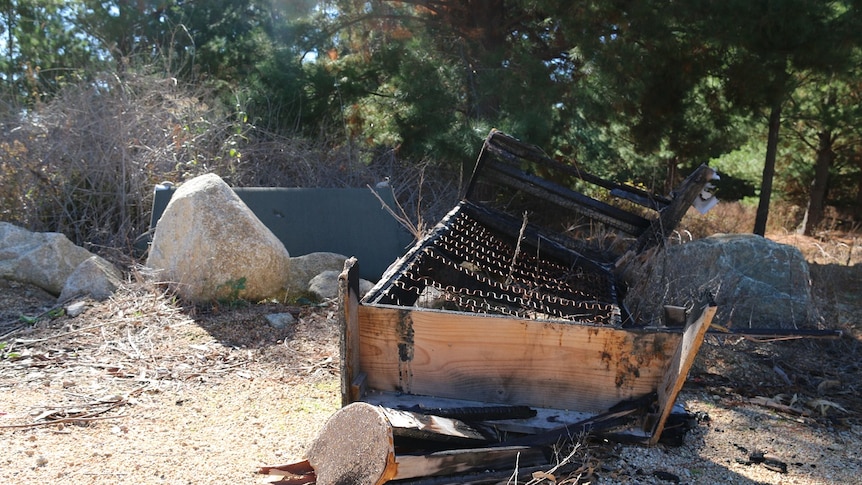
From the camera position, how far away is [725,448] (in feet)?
11.5

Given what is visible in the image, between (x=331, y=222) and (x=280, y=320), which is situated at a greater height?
(x=331, y=222)

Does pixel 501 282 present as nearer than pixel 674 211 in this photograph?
Yes

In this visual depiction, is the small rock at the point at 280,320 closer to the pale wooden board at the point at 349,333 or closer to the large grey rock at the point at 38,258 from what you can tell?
the large grey rock at the point at 38,258

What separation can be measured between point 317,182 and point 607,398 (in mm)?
5892

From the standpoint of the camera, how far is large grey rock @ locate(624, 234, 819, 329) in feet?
16.6

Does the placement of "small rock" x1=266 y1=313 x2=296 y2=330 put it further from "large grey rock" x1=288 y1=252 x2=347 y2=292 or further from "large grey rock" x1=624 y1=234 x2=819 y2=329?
"large grey rock" x1=624 y1=234 x2=819 y2=329

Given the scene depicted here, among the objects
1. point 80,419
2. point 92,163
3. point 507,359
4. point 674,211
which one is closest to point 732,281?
point 674,211

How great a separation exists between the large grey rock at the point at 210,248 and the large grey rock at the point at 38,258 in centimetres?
89

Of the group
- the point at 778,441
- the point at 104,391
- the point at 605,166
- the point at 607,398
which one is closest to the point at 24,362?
the point at 104,391

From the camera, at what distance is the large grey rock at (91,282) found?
228 inches

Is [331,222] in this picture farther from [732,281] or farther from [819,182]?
[819,182]

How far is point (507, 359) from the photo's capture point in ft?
10.8

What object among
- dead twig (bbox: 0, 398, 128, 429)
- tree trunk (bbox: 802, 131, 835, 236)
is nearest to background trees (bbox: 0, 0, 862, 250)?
tree trunk (bbox: 802, 131, 835, 236)

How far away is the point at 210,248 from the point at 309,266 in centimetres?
113
